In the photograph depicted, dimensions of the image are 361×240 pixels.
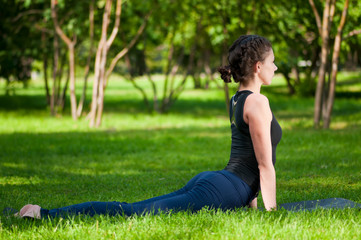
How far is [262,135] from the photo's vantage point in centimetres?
403

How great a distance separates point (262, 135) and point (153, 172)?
430 cm

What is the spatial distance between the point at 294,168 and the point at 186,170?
165cm

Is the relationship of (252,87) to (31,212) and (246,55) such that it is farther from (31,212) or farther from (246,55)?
(31,212)

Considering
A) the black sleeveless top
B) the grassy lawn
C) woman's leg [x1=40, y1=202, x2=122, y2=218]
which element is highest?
the black sleeveless top

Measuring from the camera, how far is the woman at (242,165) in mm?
4066

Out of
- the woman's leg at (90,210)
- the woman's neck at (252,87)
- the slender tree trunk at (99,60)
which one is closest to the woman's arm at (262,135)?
the woman's neck at (252,87)

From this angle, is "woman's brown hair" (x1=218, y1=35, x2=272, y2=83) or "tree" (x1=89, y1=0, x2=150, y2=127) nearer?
"woman's brown hair" (x1=218, y1=35, x2=272, y2=83)

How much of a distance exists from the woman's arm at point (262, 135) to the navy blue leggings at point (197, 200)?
186 millimetres

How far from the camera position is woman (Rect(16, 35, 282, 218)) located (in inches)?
160

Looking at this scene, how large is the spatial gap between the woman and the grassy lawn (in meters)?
0.10

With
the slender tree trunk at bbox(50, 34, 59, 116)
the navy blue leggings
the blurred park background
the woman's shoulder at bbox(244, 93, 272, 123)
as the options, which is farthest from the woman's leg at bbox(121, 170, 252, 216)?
the slender tree trunk at bbox(50, 34, 59, 116)

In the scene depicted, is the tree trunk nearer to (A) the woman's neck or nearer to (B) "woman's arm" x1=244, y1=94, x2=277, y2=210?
(A) the woman's neck

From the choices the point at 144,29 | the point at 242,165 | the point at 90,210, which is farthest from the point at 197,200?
the point at 144,29

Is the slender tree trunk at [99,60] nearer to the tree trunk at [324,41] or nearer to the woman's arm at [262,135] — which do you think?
the tree trunk at [324,41]
